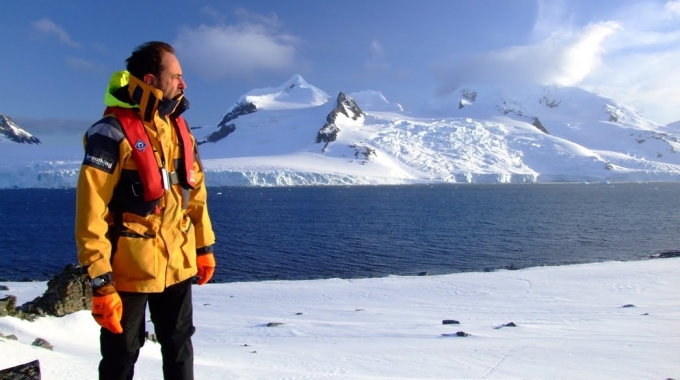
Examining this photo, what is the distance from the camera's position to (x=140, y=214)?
3691 millimetres

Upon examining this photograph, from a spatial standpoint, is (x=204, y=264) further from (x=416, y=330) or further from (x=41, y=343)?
(x=416, y=330)

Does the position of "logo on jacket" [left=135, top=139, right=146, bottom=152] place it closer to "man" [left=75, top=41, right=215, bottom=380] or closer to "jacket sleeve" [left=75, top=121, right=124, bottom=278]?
"man" [left=75, top=41, right=215, bottom=380]

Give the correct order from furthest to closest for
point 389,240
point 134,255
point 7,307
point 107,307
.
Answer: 1. point 389,240
2. point 7,307
3. point 134,255
4. point 107,307

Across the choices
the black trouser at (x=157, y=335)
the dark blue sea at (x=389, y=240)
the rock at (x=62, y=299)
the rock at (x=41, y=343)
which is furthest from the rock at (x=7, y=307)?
the dark blue sea at (x=389, y=240)

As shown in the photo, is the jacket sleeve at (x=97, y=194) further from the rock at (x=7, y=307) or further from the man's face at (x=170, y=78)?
the rock at (x=7, y=307)

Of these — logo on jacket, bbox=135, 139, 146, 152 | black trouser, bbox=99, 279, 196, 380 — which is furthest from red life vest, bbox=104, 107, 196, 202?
black trouser, bbox=99, 279, 196, 380

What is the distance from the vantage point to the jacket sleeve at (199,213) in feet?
14.1

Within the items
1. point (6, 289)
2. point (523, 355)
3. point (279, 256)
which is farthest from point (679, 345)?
point (279, 256)

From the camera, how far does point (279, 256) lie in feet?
147

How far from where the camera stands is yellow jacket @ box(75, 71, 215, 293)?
3445 millimetres

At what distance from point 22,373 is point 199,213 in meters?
2.37

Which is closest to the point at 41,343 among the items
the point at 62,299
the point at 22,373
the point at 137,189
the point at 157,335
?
the point at 62,299

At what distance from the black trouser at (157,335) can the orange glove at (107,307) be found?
226 mm

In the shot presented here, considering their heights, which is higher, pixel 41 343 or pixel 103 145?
pixel 103 145
